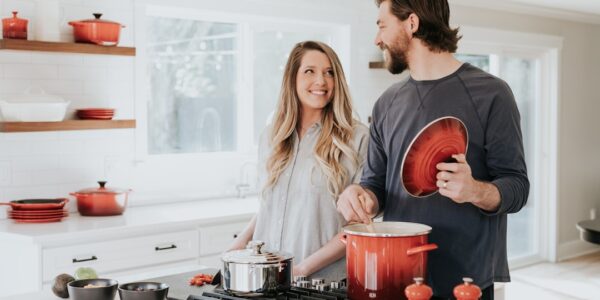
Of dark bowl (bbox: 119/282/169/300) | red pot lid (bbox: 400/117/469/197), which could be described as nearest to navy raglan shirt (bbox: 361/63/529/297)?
red pot lid (bbox: 400/117/469/197)

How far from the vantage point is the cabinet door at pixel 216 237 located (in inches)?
169

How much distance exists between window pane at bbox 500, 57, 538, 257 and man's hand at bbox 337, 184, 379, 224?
231 inches

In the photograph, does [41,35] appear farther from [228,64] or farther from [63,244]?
[228,64]

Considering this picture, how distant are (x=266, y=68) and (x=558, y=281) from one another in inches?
139

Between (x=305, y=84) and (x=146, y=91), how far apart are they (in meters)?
2.15

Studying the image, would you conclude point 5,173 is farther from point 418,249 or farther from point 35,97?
point 418,249

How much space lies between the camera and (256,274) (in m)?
1.96

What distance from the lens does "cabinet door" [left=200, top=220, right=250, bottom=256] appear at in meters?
4.29

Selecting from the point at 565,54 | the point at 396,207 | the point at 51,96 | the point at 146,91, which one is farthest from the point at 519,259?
the point at 396,207

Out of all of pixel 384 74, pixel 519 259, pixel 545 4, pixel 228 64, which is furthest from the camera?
pixel 519 259

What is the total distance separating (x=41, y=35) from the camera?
415 centimetres

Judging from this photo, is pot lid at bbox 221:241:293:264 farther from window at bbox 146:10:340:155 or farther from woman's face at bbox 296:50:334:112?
window at bbox 146:10:340:155

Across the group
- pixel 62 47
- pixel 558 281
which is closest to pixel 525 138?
pixel 558 281

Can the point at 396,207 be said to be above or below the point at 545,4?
below
